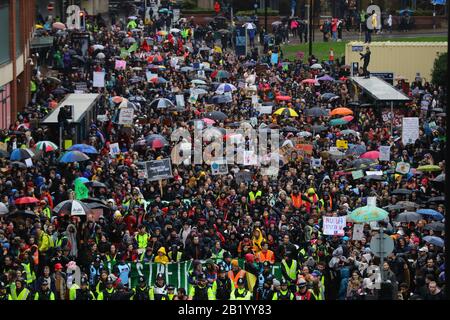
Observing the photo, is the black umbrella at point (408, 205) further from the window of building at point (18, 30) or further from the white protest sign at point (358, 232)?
the window of building at point (18, 30)

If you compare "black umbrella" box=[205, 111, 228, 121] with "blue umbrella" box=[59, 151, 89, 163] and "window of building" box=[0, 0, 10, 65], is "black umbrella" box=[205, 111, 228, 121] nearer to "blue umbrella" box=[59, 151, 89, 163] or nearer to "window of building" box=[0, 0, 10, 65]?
"window of building" box=[0, 0, 10, 65]

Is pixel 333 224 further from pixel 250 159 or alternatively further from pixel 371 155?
pixel 371 155

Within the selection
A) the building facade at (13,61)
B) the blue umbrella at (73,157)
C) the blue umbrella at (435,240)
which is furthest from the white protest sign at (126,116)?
the blue umbrella at (435,240)

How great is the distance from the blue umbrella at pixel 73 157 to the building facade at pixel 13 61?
1159 centimetres

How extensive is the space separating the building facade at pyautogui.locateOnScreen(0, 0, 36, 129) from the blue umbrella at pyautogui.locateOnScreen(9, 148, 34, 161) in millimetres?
10594

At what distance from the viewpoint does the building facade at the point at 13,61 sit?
142 feet

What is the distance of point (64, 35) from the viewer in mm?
58688

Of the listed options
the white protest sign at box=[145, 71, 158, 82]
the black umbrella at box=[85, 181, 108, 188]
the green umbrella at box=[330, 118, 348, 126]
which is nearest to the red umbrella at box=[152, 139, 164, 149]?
the black umbrella at box=[85, 181, 108, 188]

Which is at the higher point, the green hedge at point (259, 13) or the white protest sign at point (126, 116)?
the green hedge at point (259, 13)

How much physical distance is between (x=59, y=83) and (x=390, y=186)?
2286 cm

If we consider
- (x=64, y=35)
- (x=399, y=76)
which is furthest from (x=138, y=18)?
(x=399, y=76)

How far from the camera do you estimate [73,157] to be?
102ft

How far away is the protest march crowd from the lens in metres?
19.7

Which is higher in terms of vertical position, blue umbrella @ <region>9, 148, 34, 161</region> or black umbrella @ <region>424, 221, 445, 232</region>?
black umbrella @ <region>424, 221, 445, 232</region>
